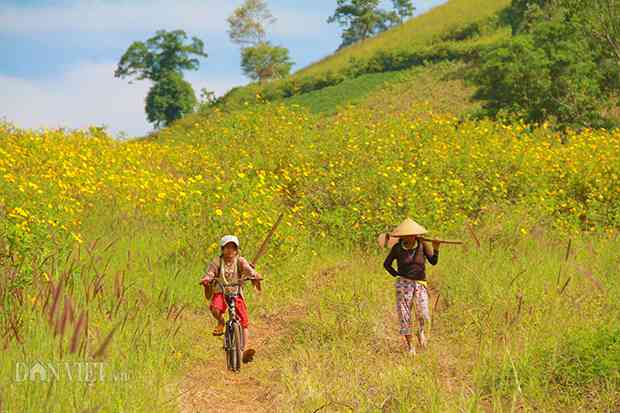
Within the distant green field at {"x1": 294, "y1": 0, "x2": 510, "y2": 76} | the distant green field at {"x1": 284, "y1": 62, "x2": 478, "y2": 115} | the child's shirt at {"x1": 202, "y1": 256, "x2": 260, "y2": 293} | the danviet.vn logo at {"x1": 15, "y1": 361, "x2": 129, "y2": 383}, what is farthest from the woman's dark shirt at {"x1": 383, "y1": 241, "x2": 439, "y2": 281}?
the distant green field at {"x1": 294, "y1": 0, "x2": 510, "y2": 76}

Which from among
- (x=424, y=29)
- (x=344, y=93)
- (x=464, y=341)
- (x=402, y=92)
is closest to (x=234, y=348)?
(x=464, y=341)

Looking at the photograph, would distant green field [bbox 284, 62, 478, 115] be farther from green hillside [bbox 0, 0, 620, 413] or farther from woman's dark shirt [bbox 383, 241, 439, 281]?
woman's dark shirt [bbox 383, 241, 439, 281]

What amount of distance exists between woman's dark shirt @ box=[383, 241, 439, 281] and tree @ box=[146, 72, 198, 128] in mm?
52236

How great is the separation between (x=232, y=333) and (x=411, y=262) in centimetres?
173

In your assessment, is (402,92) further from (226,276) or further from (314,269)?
(226,276)

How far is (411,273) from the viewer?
6.10m

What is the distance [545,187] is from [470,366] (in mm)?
7165

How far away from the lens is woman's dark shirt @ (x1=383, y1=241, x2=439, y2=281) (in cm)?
611

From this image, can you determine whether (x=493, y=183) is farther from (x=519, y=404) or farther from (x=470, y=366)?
(x=519, y=404)

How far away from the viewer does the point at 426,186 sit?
10375mm

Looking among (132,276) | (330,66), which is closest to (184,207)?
(132,276)

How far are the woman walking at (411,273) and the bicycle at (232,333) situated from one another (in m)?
1.41

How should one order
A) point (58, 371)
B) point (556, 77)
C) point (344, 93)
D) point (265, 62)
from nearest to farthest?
point (58, 371) < point (556, 77) < point (344, 93) < point (265, 62)

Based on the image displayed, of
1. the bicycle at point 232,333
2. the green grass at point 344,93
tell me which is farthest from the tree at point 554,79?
the bicycle at point 232,333
